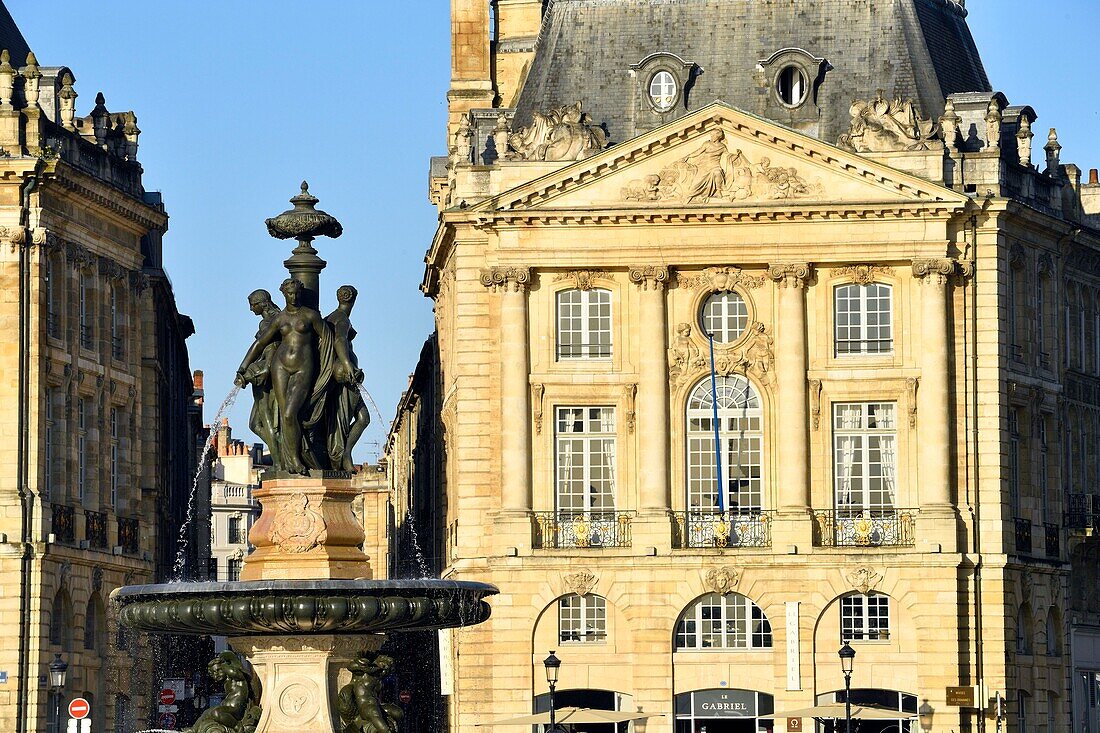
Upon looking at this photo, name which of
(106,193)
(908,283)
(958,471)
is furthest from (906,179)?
(106,193)

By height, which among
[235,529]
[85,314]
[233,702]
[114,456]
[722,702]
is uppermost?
[85,314]

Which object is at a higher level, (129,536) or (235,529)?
(235,529)

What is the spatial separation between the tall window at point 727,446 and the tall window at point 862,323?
2590 mm

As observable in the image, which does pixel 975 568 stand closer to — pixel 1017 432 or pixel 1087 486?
pixel 1017 432

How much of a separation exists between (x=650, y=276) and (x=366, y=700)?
36.7 metres

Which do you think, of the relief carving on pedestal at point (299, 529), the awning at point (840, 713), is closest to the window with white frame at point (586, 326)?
the awning at point (840, 713)

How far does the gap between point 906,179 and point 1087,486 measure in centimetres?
1281

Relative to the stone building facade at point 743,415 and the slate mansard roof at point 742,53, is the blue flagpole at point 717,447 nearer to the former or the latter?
the stone building facade at point 743,415

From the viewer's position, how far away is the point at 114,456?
7300 centimetres

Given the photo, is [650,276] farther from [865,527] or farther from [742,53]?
[865,527]

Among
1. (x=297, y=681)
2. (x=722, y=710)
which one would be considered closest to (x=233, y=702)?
(x=297, y=681)

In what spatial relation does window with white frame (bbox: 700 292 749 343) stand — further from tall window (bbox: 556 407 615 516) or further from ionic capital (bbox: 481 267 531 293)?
ionic capital (bbox: 481 267 531 293)

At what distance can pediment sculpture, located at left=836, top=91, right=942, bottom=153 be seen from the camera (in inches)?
2724

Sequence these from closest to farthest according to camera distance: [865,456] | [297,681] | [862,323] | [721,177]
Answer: [297,681] < [865,456] < [721,177] < [862,323]
